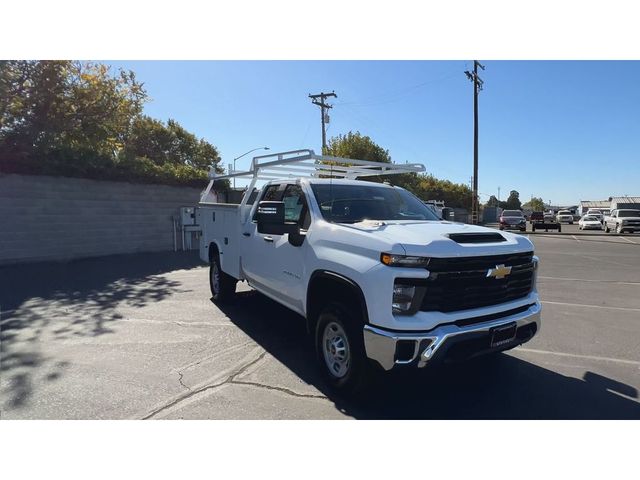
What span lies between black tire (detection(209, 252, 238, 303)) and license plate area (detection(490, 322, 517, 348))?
419 centimetres

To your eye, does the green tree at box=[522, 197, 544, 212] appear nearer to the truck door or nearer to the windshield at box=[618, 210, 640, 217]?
the windshield at box=[618, 210, 640, 217]

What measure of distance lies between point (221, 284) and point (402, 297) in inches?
166

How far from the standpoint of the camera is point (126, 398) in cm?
342

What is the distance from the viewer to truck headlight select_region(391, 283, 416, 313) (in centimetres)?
299

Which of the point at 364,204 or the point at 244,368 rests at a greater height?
the point at 364,204

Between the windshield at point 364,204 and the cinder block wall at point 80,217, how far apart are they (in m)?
10.1

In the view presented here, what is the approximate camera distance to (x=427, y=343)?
9.58 feet

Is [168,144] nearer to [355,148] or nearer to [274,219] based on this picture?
[355,148]

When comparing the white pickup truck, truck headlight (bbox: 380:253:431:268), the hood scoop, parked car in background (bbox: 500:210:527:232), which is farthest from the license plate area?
parked car in background (bbox: 500:210:527:232)

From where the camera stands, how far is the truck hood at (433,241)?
3.01 metres

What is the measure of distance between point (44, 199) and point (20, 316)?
259 inches

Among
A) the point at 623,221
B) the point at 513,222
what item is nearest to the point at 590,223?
the point at 623,221

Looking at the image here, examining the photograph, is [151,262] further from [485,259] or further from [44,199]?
[485,259]

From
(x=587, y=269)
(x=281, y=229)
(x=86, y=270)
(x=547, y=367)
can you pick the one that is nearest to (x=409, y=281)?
(x=281, y=229)
